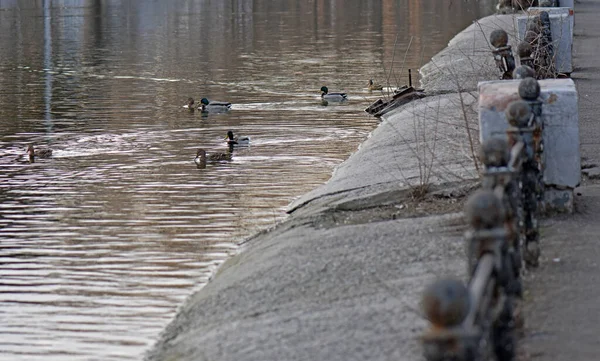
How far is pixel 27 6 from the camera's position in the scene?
79812 mm

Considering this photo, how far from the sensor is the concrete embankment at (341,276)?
7.51 m

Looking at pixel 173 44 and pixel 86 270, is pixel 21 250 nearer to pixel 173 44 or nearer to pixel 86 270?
pixel 86 270

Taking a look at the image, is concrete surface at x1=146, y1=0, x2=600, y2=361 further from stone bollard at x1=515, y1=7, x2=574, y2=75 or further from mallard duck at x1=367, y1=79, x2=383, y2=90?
mallard duck at x1=367, y1=79, x2=383, y2=90


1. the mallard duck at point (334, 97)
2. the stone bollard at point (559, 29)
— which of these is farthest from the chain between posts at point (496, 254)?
the mallard duck at point (334, 97)

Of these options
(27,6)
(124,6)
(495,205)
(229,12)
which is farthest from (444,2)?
(495,205)

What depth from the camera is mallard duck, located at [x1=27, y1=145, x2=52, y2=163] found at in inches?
801

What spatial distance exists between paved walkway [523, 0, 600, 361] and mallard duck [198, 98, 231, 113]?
1495 cm

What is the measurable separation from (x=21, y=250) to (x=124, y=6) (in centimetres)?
6674

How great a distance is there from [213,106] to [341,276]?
56.5 ft

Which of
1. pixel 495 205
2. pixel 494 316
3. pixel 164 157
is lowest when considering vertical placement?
pixel 164 157

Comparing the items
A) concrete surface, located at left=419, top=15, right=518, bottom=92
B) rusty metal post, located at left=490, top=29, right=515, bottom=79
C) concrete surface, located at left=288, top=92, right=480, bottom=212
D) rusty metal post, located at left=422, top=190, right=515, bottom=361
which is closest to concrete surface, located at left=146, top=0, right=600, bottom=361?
concrete surface, located at left=288, top=92, right=480, bottom=212

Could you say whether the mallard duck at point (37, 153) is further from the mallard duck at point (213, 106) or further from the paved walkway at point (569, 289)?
the paved walkway at point (569, 289)

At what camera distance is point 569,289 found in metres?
7.79

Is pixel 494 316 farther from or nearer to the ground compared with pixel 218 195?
farther from the ground
